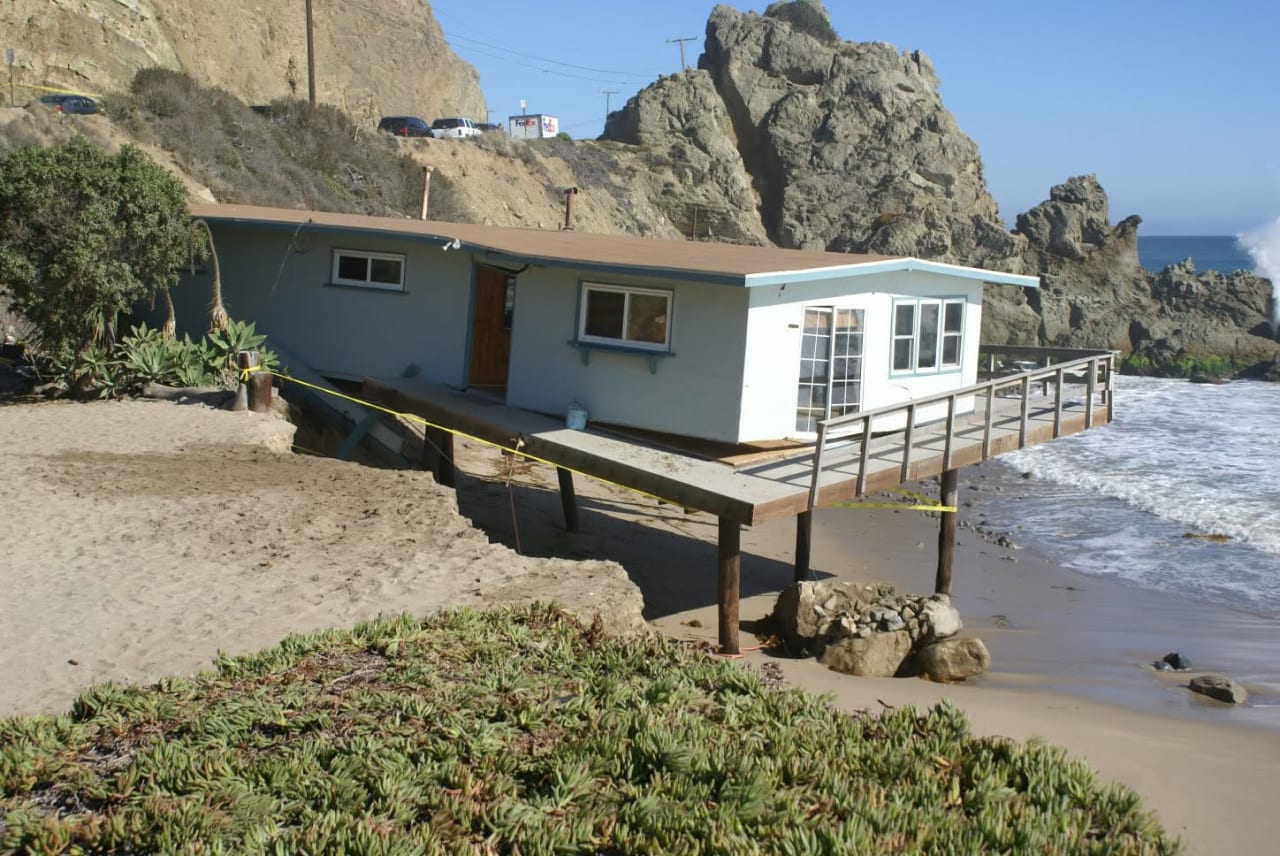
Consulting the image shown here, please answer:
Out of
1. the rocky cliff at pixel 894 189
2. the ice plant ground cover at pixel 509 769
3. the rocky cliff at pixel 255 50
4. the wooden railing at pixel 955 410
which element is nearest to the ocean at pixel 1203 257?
the rocky cliff at pixel 894 189

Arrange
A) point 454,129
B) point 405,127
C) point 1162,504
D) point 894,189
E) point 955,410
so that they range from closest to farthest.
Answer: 1. point 955,410
2. point 1162,504
3. point 405,127
4. point 454,129
5. point 894,189

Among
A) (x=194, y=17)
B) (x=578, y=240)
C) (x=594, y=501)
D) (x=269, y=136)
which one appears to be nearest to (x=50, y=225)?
(x=578, y=240)

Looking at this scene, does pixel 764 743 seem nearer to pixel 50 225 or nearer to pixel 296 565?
pixel 296 565

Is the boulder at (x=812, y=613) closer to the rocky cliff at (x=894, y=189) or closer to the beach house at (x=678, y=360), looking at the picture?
the beach house at (x=678, y=360)

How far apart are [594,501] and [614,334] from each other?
5792 millimetres

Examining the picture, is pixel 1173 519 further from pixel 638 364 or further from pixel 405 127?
pixel 405 127

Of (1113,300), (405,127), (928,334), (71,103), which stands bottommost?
(928,334)

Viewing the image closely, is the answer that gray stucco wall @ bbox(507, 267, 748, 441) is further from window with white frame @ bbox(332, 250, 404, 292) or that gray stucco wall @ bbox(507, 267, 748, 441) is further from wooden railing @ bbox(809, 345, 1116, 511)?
window with white frame @ bbox(332, 250, 404, 292)

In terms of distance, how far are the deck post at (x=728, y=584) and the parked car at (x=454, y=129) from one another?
5089 cm

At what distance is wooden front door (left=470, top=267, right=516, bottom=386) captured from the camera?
17984 mm

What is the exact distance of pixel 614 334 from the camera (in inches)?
608

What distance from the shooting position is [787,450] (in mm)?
14953

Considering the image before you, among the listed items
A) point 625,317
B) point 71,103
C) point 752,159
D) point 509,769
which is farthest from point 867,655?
point 752,159

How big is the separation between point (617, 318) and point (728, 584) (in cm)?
422
